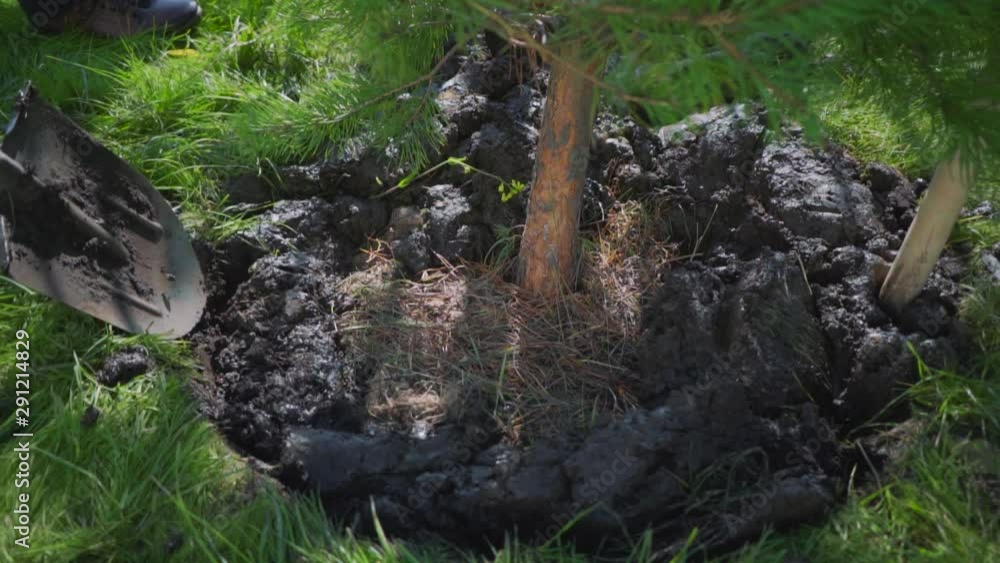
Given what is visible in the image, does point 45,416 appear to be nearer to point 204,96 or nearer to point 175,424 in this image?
point 175,424

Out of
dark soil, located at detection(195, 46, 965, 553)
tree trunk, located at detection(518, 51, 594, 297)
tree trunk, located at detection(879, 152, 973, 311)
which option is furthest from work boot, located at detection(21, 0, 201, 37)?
tree trunk, located at detection(879, 152, 973, 311)

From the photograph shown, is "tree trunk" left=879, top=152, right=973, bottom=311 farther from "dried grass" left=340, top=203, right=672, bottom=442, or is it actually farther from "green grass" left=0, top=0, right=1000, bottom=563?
"dried grass" left=340, top=203, right=672, bottom=442

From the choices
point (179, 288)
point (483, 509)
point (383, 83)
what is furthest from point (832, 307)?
point (179, 288)

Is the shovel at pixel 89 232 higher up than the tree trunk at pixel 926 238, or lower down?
lower down

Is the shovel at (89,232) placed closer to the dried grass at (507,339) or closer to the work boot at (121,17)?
the dried grass at (507,339)

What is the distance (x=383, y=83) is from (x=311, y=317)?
0.55m

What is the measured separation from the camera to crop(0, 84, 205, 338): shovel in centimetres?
197

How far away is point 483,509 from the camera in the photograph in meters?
1.66

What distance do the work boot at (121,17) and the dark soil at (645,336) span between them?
2.92 feet

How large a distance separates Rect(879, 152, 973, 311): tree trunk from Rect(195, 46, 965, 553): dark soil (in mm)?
44

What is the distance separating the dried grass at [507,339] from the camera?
184 centimetres

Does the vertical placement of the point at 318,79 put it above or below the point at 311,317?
above

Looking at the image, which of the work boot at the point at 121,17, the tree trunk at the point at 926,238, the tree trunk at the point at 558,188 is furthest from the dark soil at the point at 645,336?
the work boot at the point at 121,17

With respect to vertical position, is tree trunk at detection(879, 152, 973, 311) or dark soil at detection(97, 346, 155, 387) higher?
tree trunk at detection(879, 152, 973, 311)
